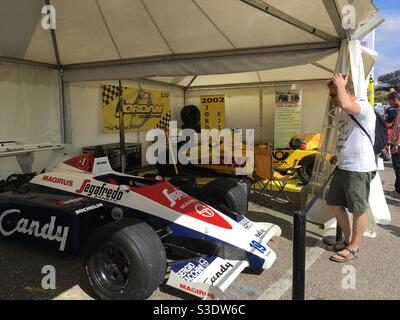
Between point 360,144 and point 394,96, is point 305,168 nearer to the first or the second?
point 394,96

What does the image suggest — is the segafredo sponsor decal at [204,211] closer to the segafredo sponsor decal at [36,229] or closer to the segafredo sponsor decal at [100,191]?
the segafredo sponsor decal at [100,191]

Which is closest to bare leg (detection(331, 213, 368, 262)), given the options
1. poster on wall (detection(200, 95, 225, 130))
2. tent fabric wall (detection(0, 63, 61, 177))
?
tent fabric wall (detection(0, 63, 61, 177))

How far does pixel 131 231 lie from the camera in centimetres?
246

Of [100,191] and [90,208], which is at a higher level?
[100,191]

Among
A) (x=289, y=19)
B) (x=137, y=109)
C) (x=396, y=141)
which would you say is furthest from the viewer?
(x=137, y=109)

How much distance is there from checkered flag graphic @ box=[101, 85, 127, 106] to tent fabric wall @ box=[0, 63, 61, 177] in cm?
126

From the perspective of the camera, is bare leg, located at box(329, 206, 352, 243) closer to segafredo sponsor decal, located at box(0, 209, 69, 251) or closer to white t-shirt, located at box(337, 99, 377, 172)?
white t-shirt, located at box(337, 99, 377, 172)

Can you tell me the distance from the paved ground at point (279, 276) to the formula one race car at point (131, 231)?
19 cm

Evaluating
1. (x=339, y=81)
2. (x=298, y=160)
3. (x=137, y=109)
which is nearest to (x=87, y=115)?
(x=137, y=109)

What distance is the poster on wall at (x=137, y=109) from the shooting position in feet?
25.2

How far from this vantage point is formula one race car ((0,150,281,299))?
95.7 inches

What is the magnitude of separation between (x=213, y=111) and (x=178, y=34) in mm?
4658

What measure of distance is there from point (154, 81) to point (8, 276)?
21.8ft
